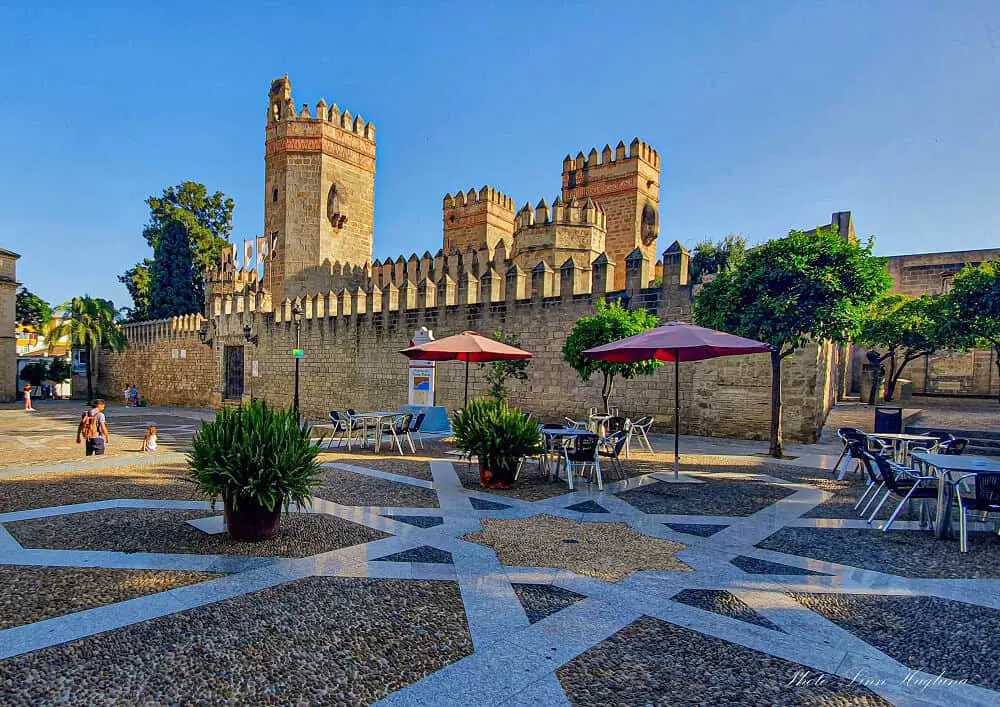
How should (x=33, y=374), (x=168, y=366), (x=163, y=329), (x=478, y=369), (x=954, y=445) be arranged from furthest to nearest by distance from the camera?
(x=33, y=374) → (x=163, y=329) → (x=168, y=366) → (x=478, y=369) → (x=954, y=445)

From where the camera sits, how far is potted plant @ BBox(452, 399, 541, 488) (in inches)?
286

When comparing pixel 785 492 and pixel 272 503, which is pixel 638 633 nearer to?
pixel 272 503

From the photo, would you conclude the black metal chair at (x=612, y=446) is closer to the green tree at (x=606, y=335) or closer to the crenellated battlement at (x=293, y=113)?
the green tree at (x=606, y=335)

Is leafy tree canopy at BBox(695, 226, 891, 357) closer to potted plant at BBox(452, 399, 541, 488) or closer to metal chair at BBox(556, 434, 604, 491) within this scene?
metal chair at BBox(556, 434, 604, 491)

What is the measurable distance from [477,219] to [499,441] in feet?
89.6

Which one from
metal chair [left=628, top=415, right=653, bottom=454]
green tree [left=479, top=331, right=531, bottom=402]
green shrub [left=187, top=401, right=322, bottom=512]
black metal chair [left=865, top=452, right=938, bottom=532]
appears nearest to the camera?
green shrub [left=187, top=401, right=322, bottom=512]

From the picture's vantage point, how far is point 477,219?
33.1m

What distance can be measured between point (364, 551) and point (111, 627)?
1.80m

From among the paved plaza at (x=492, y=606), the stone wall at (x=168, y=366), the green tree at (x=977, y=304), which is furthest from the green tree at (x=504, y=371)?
the stone wall at (x=168, y=366)

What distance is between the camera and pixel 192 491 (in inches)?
275

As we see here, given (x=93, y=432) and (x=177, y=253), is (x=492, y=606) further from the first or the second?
(x=177, y=253)

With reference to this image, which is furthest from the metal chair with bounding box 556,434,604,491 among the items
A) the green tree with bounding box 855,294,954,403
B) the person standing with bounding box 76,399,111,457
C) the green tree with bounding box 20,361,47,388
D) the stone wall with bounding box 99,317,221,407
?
the green tree with bounding box 20,361,47,388

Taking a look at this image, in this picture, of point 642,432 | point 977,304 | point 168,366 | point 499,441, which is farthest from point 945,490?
point 168,366

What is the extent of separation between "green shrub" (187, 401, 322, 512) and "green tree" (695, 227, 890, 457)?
309 inches
